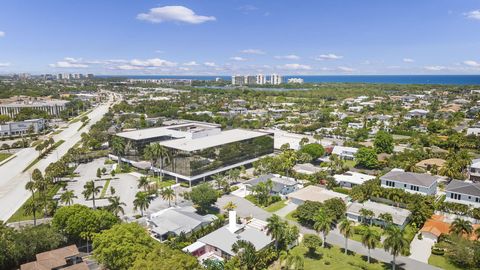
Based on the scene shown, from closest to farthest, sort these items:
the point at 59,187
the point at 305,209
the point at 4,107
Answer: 1. the point at 305,209
2. the point at 59,187
3. the point at 4,107

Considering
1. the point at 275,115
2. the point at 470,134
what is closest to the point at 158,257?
the point at 470,134

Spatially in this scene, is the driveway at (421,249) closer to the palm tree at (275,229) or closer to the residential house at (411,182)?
the residential house at (411,182)

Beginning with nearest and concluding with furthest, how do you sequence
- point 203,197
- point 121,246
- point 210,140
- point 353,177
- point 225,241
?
1. point 121,246
2. point 225,241
3. point 203,197
4. point 353,177
5. point 210,140

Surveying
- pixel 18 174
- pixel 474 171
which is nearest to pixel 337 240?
pixel 474 171

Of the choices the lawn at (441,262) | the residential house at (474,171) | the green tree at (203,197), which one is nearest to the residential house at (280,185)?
the green tree at (203,197)

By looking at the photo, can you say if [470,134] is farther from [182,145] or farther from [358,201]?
[182,145]

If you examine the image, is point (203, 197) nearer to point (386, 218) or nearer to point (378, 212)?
point (378, 212)

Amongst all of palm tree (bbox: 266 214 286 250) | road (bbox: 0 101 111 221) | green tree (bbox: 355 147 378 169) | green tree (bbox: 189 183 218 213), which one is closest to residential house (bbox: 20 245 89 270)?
green tree (bbox: 189 183 218 213)
